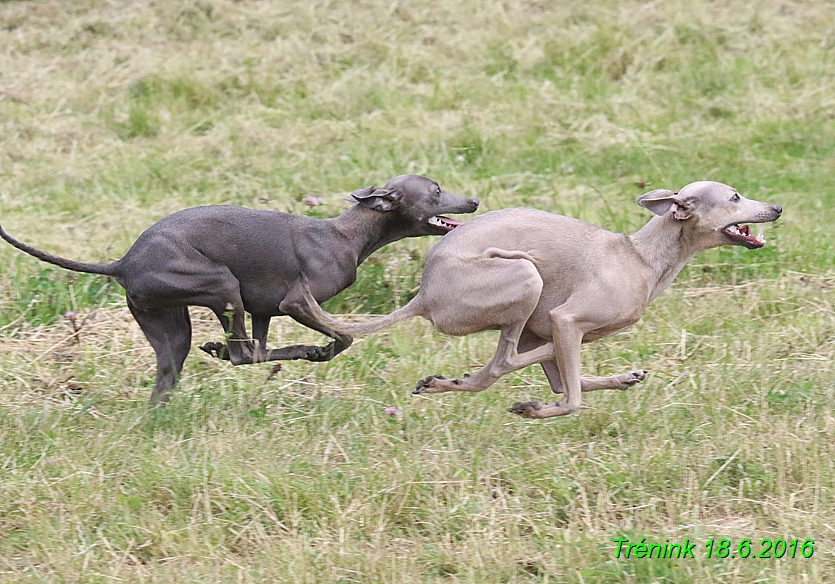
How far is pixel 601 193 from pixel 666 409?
2.89 metres

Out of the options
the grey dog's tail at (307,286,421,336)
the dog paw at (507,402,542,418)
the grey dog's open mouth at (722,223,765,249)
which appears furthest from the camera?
the grey dog's tail at (307,286,421,336)

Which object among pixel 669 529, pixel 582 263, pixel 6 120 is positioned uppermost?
pixel 582 263

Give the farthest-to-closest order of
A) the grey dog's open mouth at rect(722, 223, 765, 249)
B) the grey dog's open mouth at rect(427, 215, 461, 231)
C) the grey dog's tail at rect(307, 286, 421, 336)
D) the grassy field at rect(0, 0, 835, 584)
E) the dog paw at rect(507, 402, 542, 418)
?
the grey dog's open mouth at rect(427, 215, 461, 231)
the grey dog's tail at rect(307, 286, 421, 336)
the grey dog's open mouth at rect(722, 223, 765, 249)
the dog paw at rect(507, 402, 542, 418)
the grassy field at rect(0, 0, 835, 584)

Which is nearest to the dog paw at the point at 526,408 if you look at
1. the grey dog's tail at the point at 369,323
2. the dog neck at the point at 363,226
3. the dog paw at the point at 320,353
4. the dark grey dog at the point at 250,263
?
the grey dog's tail at the point at 369,323

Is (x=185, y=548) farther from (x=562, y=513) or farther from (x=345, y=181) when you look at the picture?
(x=345, y=181)

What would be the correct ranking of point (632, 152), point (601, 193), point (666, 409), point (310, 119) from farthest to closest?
point (310, 119), point (632, 152), point (601, 193), point (666, 409)

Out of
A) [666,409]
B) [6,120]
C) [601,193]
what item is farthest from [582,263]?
[6,120]

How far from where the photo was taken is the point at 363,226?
5.52m

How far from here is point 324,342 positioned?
21.2ft

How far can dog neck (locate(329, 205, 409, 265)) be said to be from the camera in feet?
18.0

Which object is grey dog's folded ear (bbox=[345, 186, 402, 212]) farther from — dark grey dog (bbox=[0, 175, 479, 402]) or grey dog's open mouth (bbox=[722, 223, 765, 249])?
grey dog's open mouth (bbox=[722, 223, 765, 249])

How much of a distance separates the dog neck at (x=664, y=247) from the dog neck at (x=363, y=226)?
1.18 m

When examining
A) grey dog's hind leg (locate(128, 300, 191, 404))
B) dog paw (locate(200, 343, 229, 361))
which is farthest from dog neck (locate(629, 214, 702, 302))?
grey dog's hind leg (locate(128, 300, 191, 404))

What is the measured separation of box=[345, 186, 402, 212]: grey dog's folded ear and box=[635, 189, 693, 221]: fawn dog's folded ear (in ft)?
3.74
